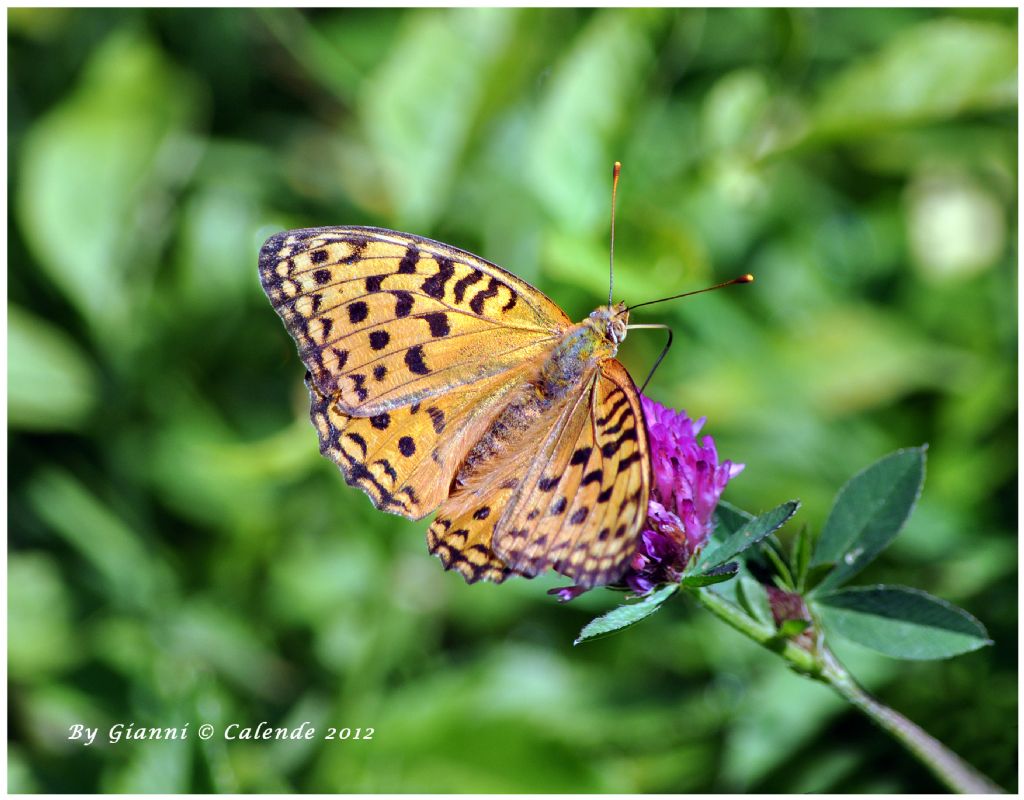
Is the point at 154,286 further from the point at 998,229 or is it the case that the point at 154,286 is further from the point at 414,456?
the point at 998,229

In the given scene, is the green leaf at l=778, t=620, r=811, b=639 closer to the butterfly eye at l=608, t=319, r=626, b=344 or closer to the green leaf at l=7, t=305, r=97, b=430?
the butterfly eye at l=608, t=319, r=626, b=344

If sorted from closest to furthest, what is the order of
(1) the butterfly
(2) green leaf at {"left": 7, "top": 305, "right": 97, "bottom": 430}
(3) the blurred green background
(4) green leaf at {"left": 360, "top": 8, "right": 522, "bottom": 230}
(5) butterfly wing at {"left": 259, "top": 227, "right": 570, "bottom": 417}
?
1. (1) the butterfly
2. (5) butterfly wing at {"left": 259, "top": 227, "right": 570, "bottom": 417}
3. (3) the blurred green background
4. (4) green leaf at {"left": 360, "top": 8, "right": 522, "bottom": 230}
5. (2) green leaf at {"left": 7, "top": 305, "right": 97, "bottom": 430}

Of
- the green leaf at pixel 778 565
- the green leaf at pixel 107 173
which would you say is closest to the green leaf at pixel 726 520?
the green leaf at pixel 778 565

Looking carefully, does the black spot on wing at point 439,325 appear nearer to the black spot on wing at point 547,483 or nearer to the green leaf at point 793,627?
the black spot on wing at point 547,483

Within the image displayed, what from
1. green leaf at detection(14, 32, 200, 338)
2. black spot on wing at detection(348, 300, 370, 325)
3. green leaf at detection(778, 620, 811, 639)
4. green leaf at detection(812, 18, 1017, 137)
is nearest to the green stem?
green leaf at detection(778, 620, 811, 639)

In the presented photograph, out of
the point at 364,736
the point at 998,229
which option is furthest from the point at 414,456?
the point at 998,229

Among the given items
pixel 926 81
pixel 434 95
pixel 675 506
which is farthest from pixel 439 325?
pixel 926 81

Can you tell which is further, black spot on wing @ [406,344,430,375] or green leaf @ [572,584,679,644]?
black spot on wing @ [406,344,430,375]
